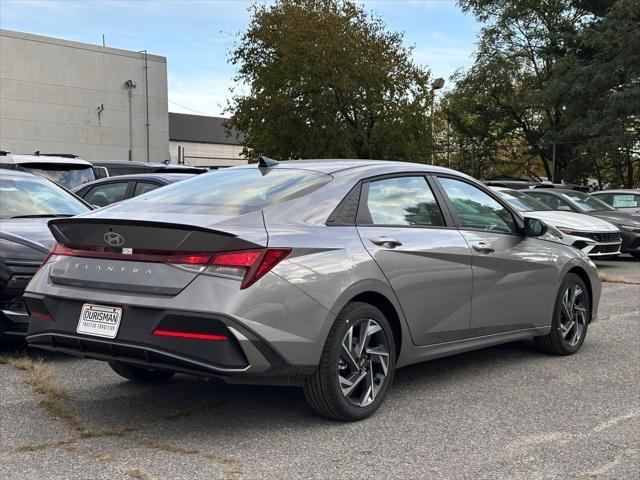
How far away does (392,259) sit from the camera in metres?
4.61

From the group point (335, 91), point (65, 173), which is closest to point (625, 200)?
point (65, 173)

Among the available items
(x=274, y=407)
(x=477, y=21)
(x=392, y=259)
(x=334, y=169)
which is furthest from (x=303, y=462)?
(x=477, y=21)

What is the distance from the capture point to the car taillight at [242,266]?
151 inches

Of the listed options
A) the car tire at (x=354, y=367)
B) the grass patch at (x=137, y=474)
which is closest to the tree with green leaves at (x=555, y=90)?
the car tire at (x=354, y=367)

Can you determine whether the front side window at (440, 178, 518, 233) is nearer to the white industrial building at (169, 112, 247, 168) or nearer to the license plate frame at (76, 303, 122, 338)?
the license plate frame at (76, 303, 122, 338)

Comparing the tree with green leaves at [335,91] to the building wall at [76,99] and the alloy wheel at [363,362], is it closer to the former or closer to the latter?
the building wall at [76,99]

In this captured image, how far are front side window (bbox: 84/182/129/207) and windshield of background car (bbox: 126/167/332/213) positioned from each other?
6262 mm

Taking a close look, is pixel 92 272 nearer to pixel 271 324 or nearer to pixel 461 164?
pixel 271 324

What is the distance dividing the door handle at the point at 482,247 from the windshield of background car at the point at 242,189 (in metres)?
1.31

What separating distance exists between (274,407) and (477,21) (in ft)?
131

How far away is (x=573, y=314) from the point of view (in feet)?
21.1

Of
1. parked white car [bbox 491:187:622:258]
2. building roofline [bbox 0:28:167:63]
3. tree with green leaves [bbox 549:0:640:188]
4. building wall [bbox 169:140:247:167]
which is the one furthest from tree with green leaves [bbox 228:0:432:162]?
building wall [bbox 169:140:247:167]

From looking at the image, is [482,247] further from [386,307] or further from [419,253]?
[386,307]

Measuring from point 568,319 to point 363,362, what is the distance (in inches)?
105
